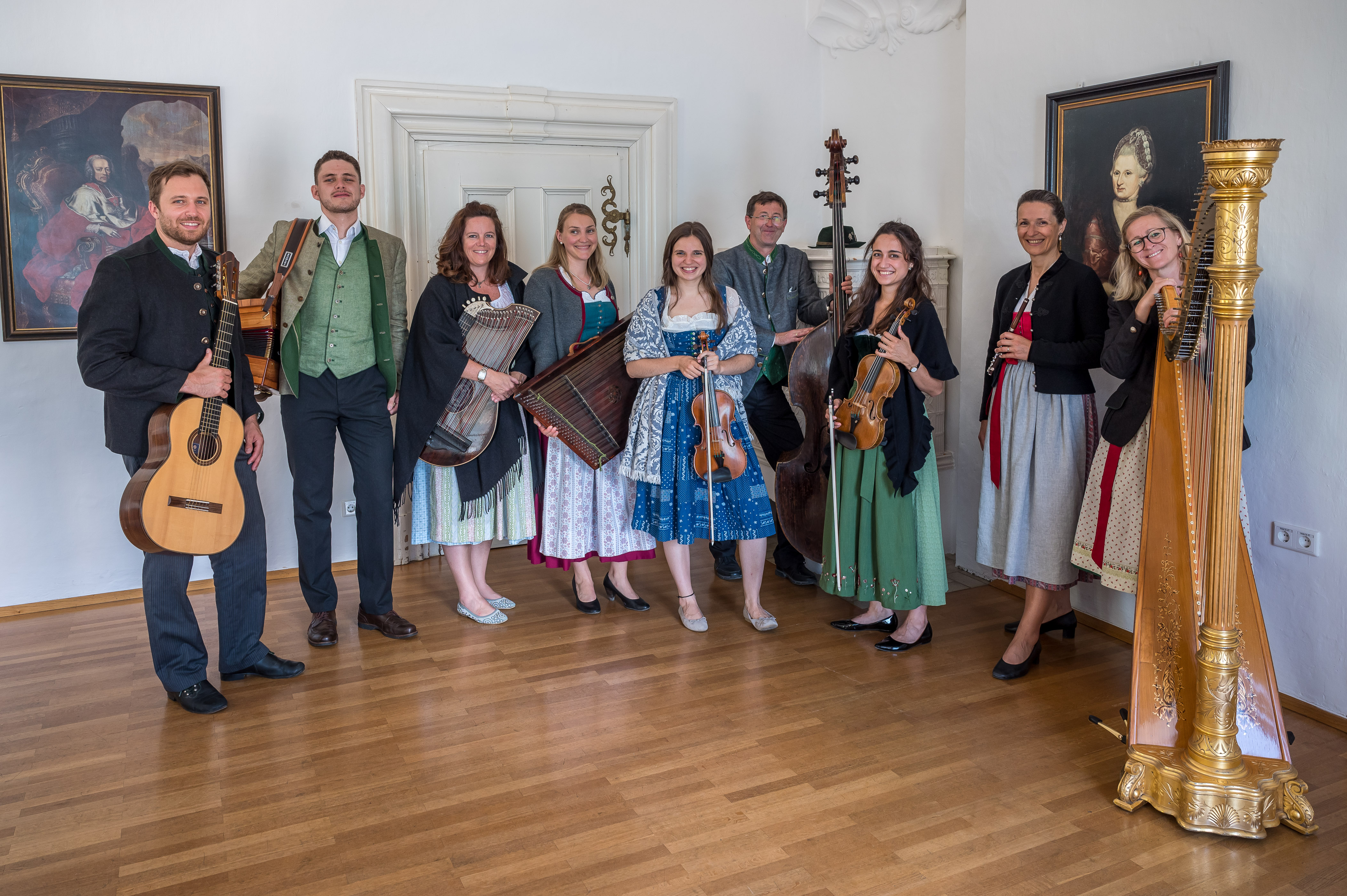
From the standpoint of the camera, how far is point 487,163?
510cm

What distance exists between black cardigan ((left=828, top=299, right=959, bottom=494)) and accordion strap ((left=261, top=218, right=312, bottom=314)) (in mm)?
2019

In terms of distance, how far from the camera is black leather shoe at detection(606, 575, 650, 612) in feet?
14.2

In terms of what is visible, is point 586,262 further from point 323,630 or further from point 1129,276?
point 1129,276

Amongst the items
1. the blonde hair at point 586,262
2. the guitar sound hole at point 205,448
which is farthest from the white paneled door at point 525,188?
the guitar sound hole at point 205,448

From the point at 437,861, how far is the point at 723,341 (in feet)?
6.71

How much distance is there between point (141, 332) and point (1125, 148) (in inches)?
133

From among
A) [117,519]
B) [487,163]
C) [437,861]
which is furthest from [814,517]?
[117,519]

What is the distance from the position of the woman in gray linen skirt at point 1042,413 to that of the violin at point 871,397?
0.38m

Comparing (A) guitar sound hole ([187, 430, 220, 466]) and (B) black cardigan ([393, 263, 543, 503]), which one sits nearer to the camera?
(A) guitar sound hole ([187, 430, 220, 466])

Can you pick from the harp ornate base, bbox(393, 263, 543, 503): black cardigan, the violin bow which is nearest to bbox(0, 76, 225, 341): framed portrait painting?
bbox(393, 263, 543, 503): black cardigan

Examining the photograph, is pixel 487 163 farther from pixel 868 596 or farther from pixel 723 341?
pixel 868 596

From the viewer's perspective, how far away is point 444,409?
12.9 ft

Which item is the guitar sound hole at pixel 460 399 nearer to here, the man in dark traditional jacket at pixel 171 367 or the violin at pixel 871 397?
the man in dark traditional jacket at pixel 171 367

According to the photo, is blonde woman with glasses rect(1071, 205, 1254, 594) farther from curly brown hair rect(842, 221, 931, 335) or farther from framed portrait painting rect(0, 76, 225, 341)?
framed portrait painting rect(0, 76, 225, 341)
